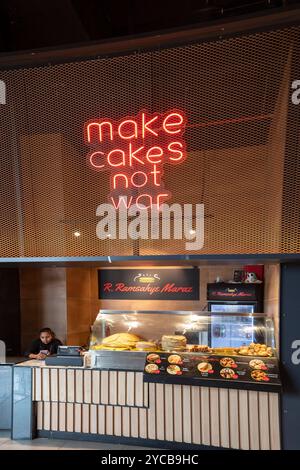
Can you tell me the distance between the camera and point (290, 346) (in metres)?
4.02

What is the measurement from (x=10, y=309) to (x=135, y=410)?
174 inches

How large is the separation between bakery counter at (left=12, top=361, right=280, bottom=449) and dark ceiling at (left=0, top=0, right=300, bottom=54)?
14.0 feet

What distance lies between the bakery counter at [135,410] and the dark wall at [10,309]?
306 cm

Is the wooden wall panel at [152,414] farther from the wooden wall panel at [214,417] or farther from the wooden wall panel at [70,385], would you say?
the wooden wall panel at [70,385]

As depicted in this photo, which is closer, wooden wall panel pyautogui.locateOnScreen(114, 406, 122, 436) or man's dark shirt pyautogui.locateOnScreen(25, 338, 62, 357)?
wooden wall panel pyautogui.locateOnScreen(114, 406, 122, 436)

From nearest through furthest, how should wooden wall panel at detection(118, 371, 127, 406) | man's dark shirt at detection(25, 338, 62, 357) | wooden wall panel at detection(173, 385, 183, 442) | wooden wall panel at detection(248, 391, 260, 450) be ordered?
wooden wall panel at detection(248, 391, 260, 450)
wooden wall panel at detection(173, 385, 183, 442)
wooden wall panel at detection(118, 371, 127, 406)
man's dark shirt at detection(25, 338, 62, 357)

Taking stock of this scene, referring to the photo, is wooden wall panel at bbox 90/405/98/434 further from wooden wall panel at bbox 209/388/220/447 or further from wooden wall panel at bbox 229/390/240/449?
wooden wall panel at bbox 229/390/240/449

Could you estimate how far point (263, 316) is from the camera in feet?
15.2

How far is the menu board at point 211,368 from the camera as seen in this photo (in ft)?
13.2

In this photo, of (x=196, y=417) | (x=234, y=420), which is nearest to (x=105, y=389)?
(x=196, y=417)

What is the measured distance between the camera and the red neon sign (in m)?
4.16

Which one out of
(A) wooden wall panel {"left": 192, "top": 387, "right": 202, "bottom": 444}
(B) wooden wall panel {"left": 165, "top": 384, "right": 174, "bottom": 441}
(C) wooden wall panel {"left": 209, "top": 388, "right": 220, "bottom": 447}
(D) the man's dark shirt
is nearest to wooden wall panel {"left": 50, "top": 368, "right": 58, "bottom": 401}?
(D) the man's dark shirt

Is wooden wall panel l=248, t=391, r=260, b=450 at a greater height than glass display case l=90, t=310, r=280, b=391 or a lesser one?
lesser

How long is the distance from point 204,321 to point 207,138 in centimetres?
217
